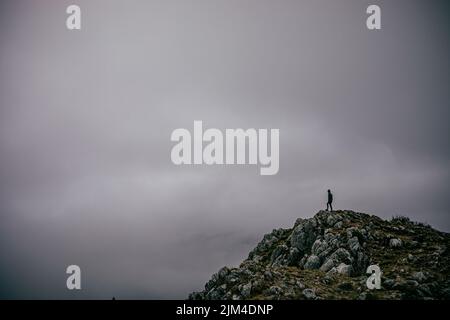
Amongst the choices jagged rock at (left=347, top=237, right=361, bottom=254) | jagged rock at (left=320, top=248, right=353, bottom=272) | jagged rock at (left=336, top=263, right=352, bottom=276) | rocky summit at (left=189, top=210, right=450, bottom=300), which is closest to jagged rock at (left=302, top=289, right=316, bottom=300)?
rocky summit at (left=189, top=210, right=450, bottom=300)

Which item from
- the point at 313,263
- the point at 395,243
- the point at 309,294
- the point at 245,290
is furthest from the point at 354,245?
the point at 245,290

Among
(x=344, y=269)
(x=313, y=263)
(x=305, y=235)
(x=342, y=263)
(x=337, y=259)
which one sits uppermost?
(x=305, y=235)

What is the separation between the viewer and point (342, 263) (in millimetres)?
43938

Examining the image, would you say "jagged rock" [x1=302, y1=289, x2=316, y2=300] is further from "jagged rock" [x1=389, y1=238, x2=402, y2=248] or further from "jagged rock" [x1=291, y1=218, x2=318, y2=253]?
"jagged rock" [x1=389, y1=238, x2=402, y2=248]

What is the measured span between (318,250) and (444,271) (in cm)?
1373

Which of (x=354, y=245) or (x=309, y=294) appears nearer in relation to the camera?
(x=309, y=294)

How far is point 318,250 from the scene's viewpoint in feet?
157

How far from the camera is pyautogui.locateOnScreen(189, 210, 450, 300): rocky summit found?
122ft

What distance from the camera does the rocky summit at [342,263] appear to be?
3716cm

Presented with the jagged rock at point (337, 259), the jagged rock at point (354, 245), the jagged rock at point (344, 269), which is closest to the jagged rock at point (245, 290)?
the jagged rock at point (337, 259)

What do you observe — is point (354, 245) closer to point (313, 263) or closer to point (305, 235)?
point (313, 263)

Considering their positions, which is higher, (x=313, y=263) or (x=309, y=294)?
(x=313, y=263)
